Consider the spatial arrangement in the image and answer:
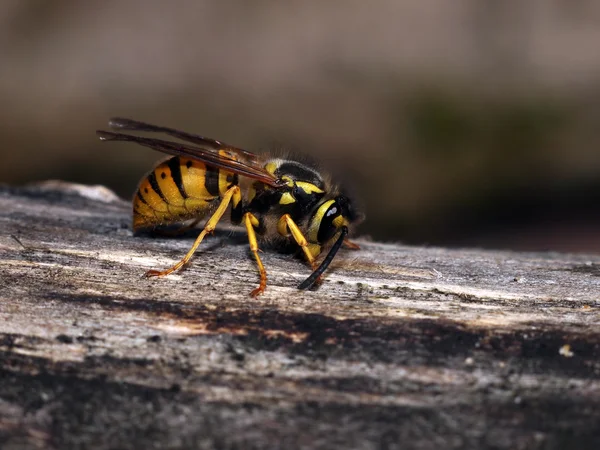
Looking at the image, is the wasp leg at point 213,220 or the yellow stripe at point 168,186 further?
the yellow stripe at point 168,186

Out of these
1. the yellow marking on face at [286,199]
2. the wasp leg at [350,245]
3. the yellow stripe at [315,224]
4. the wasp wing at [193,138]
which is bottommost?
the wasp leg at [350,245]

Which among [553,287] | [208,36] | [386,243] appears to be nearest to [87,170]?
[208,36]

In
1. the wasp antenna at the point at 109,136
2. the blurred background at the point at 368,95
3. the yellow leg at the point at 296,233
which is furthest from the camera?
the blurred background at the point at 368,95

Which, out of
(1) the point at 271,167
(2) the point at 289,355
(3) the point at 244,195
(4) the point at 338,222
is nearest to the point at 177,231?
(3) the point at 244,195

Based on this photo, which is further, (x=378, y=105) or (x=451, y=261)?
(x=378, y=105)

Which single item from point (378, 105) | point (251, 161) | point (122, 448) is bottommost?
point (122, 448)

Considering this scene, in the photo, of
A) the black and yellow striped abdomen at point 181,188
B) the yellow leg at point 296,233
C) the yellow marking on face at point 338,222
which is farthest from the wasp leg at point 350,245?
the black and yellow striped abdomen at point 181,188

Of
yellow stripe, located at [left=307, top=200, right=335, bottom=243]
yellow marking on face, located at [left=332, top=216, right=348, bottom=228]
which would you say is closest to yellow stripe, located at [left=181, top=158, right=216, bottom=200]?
yellow stripe, located at [left=307, top=200, right=335, bottom=243]

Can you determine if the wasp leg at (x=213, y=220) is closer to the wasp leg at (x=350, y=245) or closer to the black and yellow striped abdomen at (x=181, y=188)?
the black and yellow striped abdomen at (x=181, y=188)

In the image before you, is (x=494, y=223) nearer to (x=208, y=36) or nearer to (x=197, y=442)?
(x=208, y=36)

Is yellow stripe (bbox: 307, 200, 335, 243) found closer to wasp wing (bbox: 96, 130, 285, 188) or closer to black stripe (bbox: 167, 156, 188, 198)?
wasp wing (bbox: 96, 130, 285, 188)
